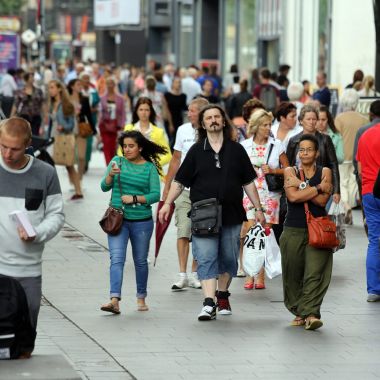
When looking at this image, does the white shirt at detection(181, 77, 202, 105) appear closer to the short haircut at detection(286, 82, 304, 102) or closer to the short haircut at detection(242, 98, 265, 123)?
the short haircut at detection(286, 82, 304, 102)

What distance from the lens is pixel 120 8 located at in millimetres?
58312

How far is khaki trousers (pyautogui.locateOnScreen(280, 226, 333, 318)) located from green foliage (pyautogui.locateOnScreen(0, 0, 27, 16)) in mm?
85430

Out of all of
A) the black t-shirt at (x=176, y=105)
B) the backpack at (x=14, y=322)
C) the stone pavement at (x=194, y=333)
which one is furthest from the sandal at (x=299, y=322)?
the black t-shirt at (x=176, y=105)

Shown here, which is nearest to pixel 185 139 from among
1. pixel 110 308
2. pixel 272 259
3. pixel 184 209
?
pixel 184 209

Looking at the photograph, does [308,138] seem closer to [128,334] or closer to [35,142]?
[128,334]

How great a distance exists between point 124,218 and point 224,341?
1.69m

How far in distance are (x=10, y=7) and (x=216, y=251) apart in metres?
86.2

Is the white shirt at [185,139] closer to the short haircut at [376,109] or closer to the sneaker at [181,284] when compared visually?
the sneaker at [181,284]

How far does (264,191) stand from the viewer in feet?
43.2

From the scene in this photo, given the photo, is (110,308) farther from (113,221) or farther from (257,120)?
(257,120)

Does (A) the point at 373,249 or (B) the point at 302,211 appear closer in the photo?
(B) the point at 302,211

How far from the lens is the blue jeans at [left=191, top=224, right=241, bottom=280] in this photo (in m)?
11.2

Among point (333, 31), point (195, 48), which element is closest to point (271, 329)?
point (333, 31)

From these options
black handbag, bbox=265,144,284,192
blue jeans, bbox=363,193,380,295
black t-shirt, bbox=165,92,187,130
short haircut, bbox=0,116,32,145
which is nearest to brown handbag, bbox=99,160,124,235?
black handbag, bbox=265,144,284,192
